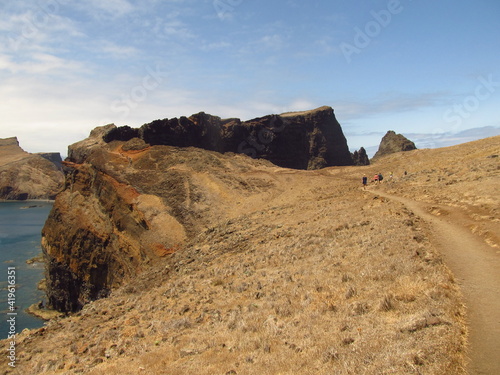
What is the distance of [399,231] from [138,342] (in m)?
13.0

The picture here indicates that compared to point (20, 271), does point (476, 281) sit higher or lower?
higher

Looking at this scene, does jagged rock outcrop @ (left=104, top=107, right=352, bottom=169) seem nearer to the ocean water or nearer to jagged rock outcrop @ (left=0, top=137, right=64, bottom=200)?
the ocean water

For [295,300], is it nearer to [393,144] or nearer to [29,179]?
[393,144]

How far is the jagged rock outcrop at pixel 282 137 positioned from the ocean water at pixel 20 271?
30.0 metres

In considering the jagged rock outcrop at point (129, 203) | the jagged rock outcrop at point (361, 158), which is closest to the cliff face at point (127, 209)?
the jagged rock outcrop at point (129, 203)

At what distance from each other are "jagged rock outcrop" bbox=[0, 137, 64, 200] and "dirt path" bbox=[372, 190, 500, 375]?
553 ft

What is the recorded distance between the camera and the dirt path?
7266 millimetres

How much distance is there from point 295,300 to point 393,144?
94245 millimetres

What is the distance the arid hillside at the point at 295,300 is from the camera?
27.7 feet

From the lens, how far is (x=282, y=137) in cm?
8606

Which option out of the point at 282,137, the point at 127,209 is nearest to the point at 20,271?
the point at 127,209

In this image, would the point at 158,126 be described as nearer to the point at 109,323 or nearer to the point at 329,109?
the point at 109,323

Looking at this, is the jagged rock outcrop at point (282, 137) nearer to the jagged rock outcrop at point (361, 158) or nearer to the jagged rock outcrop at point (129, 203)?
the jagged rock outcrop at point (361, 158)

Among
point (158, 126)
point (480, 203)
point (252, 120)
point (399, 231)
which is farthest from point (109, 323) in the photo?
point (252, 120)
